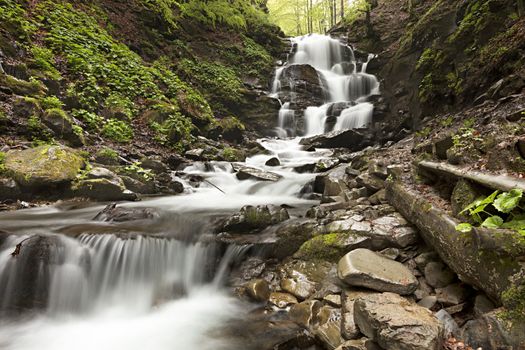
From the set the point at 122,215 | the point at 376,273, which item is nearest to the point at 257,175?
the point at 122,215

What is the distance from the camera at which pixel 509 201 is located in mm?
2039

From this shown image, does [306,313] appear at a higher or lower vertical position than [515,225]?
Answer: lower

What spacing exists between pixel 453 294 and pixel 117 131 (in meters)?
9.64

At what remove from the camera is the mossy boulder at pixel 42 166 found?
587 centimetres

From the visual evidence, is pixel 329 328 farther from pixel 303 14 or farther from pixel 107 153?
pixel 303 14

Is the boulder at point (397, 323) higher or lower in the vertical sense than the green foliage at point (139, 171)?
lower

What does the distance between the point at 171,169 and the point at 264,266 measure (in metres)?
6.34

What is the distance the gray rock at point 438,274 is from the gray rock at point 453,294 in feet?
0.25

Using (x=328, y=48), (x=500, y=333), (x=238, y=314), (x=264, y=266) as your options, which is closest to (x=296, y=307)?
(x=238, y=314)

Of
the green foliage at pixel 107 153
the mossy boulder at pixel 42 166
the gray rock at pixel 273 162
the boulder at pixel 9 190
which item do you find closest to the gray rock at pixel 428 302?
the mossy boulder at pixel 42 166

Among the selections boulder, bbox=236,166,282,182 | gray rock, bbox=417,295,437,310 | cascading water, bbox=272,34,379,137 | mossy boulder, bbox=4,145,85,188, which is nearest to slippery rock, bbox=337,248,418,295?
gray rock, bbox=417,295,437,310

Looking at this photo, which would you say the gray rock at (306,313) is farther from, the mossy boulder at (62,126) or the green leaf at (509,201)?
the mossy boulder at (62,126)

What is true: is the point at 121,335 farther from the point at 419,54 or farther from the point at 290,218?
the point at 419,54

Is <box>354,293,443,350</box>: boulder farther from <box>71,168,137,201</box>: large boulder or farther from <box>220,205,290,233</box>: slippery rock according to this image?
<box>71,168,137,201</box>: large boulder
